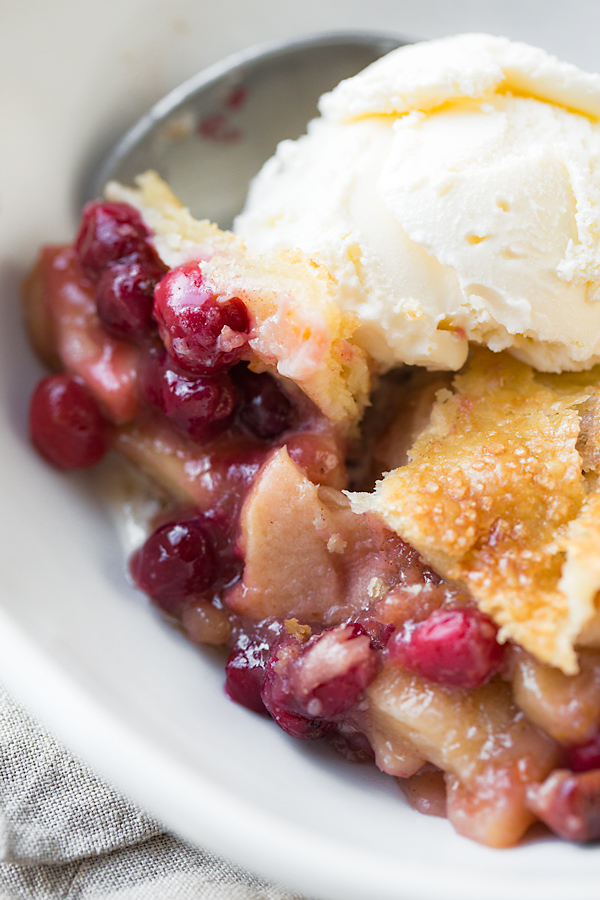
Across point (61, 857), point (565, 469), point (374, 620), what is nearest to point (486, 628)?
point (374, 620)

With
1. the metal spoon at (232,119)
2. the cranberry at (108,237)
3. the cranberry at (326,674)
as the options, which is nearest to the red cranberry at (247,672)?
the cranberry at (326,674)

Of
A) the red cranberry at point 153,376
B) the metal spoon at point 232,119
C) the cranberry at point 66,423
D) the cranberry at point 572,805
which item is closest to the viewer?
the cranberry at point 572,805

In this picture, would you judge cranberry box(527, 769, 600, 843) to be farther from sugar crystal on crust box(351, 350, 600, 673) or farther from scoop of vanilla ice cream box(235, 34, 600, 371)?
scoop of vanilla ice cream box(235, 34, 600, 371)

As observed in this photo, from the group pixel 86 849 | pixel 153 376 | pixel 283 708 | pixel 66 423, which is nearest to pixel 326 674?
pixel 283 708

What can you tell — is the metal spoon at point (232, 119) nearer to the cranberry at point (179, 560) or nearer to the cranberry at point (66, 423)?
the cranberry at point (66, 423)

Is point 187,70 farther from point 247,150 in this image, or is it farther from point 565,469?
point 565,469

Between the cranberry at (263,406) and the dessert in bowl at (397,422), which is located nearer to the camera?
the dessert in bowl at (397,422)

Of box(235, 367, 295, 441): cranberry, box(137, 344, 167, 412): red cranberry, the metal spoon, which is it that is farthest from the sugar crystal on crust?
the metal spoon

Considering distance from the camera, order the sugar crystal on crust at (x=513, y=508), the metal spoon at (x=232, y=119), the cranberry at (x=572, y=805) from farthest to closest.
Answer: the metal spoon at (x=232, y=119), the sugar crystal on crust at (x=513, y=508), the cranberry at (x=572, y=805)
